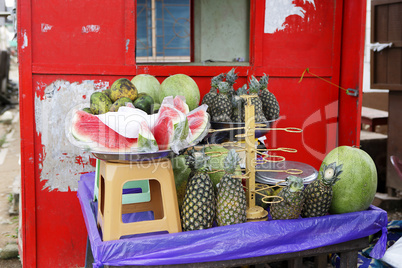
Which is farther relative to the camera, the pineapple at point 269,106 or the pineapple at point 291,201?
the pineapple at point 269,106

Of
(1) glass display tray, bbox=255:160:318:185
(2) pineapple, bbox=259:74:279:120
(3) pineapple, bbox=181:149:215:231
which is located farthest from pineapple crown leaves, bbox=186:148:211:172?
(2) pineapple, bbox=259:74:279:120

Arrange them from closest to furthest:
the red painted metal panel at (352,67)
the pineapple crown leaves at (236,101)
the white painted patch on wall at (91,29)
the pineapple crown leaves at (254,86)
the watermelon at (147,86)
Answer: the pineapple crown leaves at (254,86)
the pineapple crown leaves at (236,101)
the watermelon at (147,86)
the white painted patch on wall at (91,29)
the red painted metal panel at (352,67)

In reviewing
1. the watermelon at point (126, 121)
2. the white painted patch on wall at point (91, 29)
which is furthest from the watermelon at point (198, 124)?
the white painted patch on wall at point (91, 29)

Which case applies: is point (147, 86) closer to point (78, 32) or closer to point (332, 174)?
point (78, 32)

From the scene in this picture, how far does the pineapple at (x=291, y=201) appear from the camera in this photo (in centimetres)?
185

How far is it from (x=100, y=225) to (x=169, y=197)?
41 cm

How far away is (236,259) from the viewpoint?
187 centimetres

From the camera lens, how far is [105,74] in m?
3.17

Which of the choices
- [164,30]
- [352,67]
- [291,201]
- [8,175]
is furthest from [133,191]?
[8,175]

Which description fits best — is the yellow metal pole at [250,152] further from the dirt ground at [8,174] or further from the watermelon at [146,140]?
the dirt ground at [8,174]

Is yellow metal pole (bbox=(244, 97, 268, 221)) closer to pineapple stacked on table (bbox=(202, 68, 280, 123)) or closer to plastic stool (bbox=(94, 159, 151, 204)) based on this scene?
pineapple stacked on table (bbox=(202, 68, 280, 123))

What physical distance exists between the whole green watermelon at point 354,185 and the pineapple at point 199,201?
688mm

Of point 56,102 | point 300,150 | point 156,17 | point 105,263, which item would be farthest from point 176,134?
point 156,17

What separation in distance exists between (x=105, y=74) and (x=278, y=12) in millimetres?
1609
